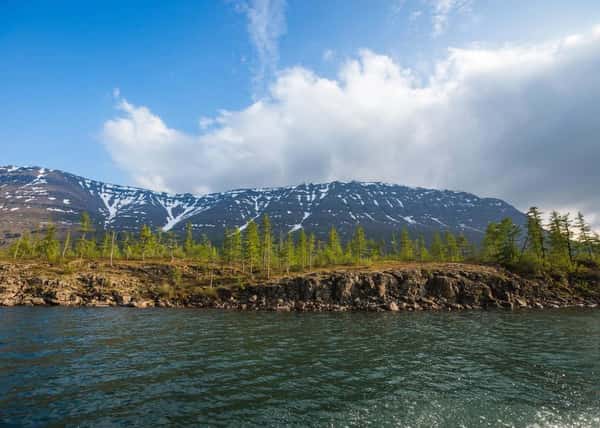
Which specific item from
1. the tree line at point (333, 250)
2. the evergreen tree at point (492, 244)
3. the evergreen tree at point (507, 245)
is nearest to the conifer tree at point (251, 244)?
the tree line at point (333, 250)

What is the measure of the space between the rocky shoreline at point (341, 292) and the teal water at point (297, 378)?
1278 inches

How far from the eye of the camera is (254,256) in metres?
87.1

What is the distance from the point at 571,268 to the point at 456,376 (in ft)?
265

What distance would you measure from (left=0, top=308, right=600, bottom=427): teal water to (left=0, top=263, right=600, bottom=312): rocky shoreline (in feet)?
106

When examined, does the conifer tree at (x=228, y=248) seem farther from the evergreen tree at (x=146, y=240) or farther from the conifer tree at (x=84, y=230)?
the conifer tree at (x=84, y=230)

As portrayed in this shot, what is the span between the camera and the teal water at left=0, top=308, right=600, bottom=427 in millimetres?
13664

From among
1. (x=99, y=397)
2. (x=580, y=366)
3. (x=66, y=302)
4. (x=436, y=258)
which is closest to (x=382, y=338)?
(x=580, y=366)

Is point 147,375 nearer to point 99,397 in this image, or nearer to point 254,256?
point 99,397

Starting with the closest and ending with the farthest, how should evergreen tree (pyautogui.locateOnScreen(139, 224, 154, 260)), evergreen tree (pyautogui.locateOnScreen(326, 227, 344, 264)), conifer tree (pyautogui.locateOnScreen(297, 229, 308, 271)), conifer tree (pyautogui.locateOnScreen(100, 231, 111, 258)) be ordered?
conifer tree (pyautogui.locateOnScreen(297, 229, 308, 271)), evergreen tree (pyautogui.locateOnScreen(139, 224, 154, 260)), evergreen tree (pyautogui.locateOnScreen(326, 227, 344, 264)), conifer tree (pyautogui.locateOnScreen(100, 231, 111, 258))

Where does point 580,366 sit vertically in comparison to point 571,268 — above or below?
below

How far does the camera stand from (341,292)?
225 ft

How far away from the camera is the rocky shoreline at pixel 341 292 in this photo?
6606cm

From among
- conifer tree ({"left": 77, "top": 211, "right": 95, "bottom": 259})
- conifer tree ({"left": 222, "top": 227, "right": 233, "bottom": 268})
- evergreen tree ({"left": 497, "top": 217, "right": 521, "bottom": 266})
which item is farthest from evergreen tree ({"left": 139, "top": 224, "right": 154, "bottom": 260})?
evergreen tree ({"left": 497, "top": 217, "right": 521, "bottom": 266})

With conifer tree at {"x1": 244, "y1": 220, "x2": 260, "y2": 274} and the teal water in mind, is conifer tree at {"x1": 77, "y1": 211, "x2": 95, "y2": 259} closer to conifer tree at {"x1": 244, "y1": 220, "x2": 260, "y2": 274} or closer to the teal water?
conifer tree at {"x1": 244, "y1": 220, "x2": 260, "y2": 274}
